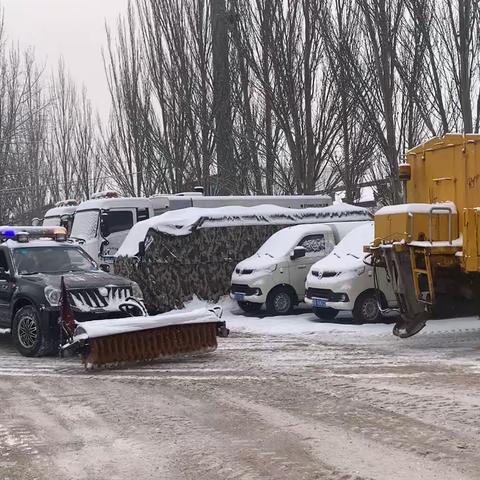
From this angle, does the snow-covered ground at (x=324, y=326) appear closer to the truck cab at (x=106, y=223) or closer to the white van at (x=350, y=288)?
the white van at (x=350, y=288)

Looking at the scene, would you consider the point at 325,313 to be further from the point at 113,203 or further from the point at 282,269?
the point at 113,203

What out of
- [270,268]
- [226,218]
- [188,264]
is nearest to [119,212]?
[226,218]

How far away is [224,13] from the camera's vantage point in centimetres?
2383

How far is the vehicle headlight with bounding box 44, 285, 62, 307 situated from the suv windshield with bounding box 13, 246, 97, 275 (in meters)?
1.08

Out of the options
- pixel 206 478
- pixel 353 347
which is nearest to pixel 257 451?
pixel 206 478

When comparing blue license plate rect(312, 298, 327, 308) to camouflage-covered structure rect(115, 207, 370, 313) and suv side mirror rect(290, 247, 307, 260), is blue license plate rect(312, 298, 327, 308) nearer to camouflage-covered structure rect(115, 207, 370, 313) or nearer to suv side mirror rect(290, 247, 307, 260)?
suv side mirror rect(290, 247, 307, 260)

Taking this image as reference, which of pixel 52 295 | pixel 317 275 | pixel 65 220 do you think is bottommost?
pixel 52 295

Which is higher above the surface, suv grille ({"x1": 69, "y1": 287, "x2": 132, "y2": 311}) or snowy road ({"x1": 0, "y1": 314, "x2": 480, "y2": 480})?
suv grille ({"x1": 69, "y1": 287, "x2": 132, "y2": 311})

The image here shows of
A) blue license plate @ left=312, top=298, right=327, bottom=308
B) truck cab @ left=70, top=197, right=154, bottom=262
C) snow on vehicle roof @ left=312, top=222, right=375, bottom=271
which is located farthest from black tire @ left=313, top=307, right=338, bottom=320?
truck cab @ left=70, top=197, right=154, bottom=262

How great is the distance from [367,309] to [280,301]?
2.24 m

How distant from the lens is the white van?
13.1 meters

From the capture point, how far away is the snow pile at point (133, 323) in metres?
8.97

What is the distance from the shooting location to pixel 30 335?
34.2ft

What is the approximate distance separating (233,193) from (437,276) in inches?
601
